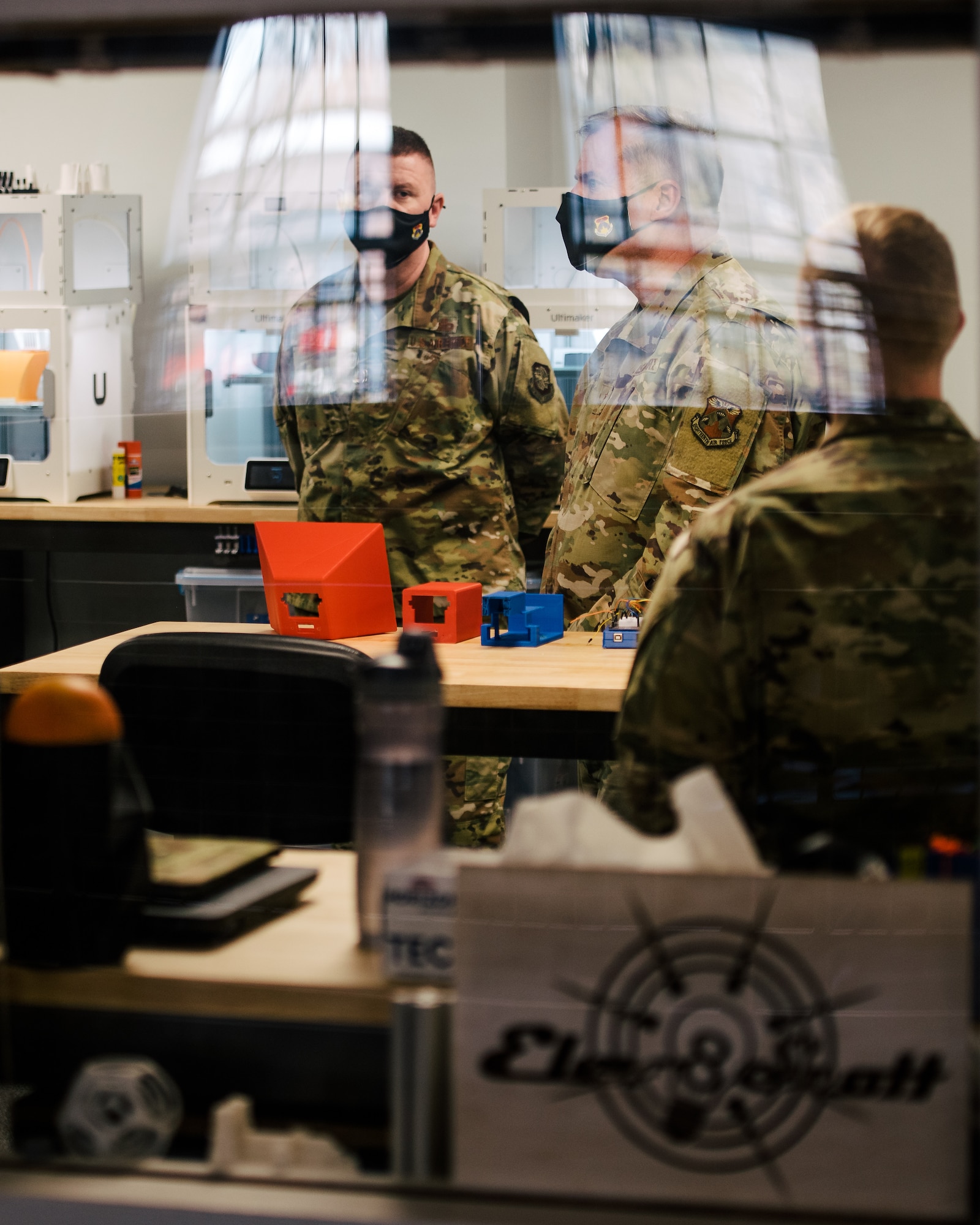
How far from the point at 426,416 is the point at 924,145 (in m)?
0.59

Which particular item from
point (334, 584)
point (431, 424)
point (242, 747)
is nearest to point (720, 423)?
point (431, 424)

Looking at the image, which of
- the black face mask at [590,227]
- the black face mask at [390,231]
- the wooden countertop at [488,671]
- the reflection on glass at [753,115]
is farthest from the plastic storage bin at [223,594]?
the reflection on glass at [753,115]

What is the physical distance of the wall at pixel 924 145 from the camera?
0.72 m

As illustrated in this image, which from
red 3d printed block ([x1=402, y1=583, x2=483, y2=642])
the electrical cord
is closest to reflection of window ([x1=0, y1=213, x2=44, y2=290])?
the electrical cord

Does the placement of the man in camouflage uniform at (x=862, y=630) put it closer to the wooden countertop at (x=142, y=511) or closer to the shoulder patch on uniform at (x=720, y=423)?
the shoulder patch on uniform at (x=720, y=423)

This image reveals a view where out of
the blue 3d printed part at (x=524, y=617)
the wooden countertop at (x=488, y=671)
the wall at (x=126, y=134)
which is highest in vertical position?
the wall at (x=126, y=134)

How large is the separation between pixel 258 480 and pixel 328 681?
638mm

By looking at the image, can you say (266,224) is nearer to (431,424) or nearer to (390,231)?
(390,231)

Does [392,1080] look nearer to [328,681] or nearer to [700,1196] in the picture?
[700,1196]

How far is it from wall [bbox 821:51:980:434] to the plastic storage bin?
2.49ft

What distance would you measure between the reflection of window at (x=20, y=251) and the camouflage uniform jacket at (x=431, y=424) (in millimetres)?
268

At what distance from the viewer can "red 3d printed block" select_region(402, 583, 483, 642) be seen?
4.08 ft

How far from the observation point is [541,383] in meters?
1.36

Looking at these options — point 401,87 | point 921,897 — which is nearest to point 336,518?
point 401,87
